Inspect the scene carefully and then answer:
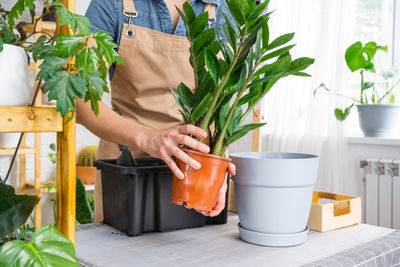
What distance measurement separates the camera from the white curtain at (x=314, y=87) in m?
2.45

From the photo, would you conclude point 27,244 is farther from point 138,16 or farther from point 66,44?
point 138,16

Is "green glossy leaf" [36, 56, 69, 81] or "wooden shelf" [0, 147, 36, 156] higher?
"green glossy leaf" [36, 56, 69, 81]

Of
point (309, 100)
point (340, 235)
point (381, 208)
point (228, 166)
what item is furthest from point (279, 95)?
point (228, 166)

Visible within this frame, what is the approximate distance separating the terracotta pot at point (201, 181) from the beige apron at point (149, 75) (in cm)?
54

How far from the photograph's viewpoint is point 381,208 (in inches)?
89.6

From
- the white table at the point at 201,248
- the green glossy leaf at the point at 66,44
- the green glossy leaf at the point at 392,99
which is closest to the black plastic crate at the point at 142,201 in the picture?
the white table at the point at 201,248

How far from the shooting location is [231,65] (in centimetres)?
79

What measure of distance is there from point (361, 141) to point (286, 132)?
1.75 feet

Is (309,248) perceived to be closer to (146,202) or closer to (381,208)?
(146,202)

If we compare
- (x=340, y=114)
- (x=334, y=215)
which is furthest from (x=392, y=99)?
(x=334, y=215)

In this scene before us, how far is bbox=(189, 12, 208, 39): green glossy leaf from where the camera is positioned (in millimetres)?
795

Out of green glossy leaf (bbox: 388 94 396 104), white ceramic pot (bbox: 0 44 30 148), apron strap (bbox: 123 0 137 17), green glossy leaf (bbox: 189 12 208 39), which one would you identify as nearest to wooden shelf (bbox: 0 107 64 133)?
white ceramic pot (bbox: 0 44 30 148)

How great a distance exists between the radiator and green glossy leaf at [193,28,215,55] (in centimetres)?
179

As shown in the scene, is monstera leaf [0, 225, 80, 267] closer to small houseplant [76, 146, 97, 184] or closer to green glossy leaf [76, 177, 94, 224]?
green glossy leaf [76, 177, 94, 224]
